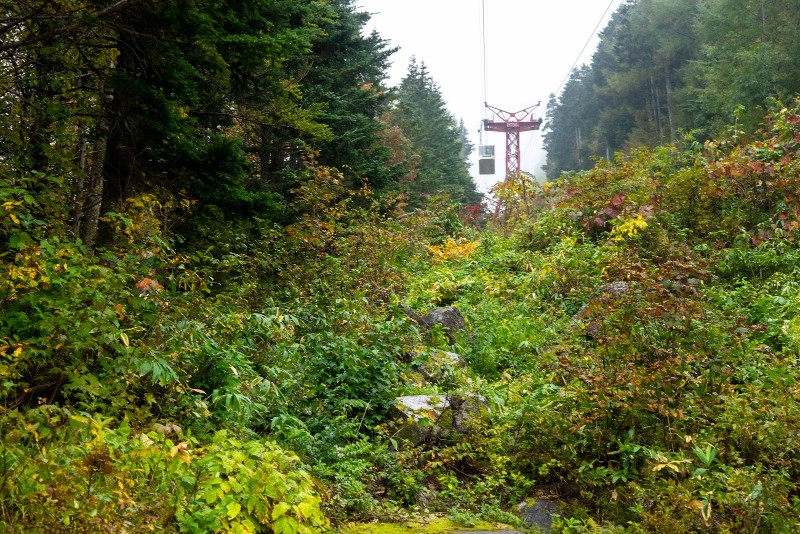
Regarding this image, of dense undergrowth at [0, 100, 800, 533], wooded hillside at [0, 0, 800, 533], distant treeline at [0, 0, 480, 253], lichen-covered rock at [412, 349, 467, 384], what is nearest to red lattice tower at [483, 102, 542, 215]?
wooded hillside at [0, 0, 800, 533]

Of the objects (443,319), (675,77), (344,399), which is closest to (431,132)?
(675,77)

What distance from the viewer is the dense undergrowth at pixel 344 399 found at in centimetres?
325

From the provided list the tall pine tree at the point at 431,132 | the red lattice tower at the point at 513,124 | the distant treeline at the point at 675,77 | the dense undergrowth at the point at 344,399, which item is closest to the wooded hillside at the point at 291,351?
the dense undergrowth at the point at 344,399

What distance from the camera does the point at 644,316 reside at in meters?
5.25

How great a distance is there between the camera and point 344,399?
5.45m

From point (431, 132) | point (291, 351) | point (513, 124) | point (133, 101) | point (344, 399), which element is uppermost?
point (513, 124)

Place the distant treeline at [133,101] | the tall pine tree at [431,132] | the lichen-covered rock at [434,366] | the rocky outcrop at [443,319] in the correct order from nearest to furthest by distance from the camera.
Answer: the distant treeline at [133,101], the lichen-covered rock at [434,366], the rocky outcrop at [443,319], the tall pine tree at [431,132]

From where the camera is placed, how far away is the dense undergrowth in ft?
10.7

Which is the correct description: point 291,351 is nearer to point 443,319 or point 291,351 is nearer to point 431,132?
point 443,319

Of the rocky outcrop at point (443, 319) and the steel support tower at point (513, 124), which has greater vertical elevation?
the steel support tower at point (513, 124)

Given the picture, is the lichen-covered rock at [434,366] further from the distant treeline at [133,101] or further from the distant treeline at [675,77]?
the distant treeline at [675,77]

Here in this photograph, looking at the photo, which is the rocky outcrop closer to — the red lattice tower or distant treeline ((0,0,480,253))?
distant treeline ((0,0,480,253))

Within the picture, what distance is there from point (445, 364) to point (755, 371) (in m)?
2.98

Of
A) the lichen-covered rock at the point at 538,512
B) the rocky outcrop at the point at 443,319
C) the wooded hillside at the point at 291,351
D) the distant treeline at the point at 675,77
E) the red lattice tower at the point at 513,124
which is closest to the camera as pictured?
the wooded hillside at the point at 291,351
